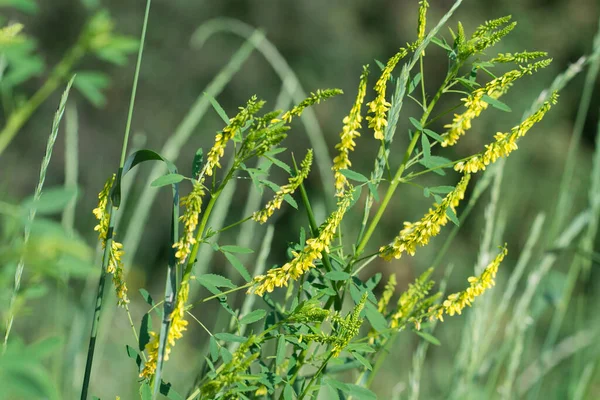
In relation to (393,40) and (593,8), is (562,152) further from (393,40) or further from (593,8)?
(393,40)

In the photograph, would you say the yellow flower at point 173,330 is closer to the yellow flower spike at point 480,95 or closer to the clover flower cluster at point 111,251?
the clover flower cluster at point 111,251

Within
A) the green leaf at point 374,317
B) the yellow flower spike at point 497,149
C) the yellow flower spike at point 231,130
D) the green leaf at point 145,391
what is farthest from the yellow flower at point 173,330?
the yellow flower spike at point 497,149

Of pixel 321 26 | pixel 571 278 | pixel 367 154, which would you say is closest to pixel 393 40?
pixel 321 26

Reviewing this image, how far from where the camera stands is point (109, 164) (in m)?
4.35

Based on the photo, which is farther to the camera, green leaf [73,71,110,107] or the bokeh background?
the bokeh background

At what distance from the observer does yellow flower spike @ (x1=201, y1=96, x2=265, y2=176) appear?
2.19 feet

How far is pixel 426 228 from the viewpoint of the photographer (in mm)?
739

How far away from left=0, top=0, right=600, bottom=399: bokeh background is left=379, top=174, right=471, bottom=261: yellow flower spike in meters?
3.43

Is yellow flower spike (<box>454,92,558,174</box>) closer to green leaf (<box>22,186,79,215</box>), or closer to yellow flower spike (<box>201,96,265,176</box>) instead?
yellow flower spike (<box>201,96,265,176</box>)

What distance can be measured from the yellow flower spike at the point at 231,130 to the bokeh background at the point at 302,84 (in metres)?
3.50

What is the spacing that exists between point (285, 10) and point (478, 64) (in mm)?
4225

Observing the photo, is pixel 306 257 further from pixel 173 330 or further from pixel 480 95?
pixel 480 95

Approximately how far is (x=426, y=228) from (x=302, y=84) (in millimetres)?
3675

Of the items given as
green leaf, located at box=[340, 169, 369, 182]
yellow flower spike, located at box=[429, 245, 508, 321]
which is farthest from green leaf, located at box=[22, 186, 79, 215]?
yellow flower spike, located at box=[429, 245, 508, 321]
